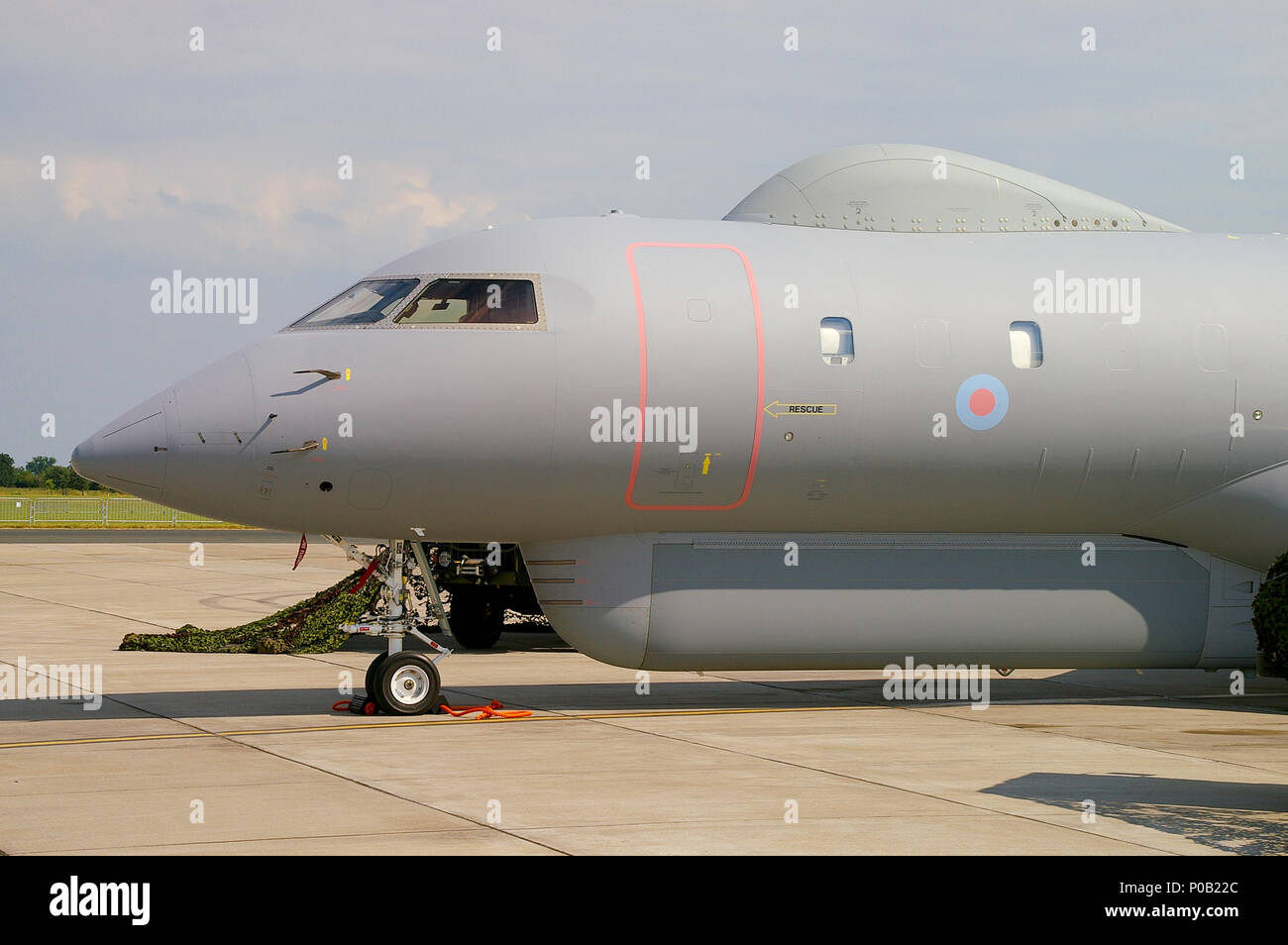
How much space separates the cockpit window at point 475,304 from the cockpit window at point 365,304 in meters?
0.19

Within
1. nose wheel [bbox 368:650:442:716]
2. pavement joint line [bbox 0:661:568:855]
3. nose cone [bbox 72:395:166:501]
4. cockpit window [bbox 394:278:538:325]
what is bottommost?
pavement joint line [bbox 0:661:568:855]

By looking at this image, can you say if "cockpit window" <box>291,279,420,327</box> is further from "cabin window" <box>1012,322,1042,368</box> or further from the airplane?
"cabin window" <box>1012,322,1042,368</box>

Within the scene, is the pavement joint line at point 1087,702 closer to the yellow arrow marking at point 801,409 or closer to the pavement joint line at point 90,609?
the yellow arrow marking at point 801,409

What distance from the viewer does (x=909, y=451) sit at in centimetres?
1551

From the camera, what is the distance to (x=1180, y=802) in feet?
38.7

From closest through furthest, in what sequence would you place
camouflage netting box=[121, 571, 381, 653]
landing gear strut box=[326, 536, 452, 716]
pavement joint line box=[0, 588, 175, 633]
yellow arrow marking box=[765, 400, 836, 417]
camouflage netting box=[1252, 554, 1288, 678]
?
camouflage netting box=[1252, 554, 1288, 678] < yellow arrow marking box=[765, 400, 836, 417] < landing gear strut box=[326, 536, 452, 716] < camouflage netting box=[121, 571, 381, 653] < pavement joint line box=[0, 588, 175, 633]

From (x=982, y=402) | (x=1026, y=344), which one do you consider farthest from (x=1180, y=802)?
(x=1026, y=344)

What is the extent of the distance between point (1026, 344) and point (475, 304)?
222 inches

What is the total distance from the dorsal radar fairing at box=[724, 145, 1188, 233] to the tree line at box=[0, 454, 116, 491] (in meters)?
112

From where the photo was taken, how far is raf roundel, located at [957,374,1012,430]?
15.6 metres

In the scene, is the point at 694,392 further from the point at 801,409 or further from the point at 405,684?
the point at 405,684

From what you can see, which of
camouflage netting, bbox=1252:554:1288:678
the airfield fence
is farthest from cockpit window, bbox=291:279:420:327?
the airfield fence
